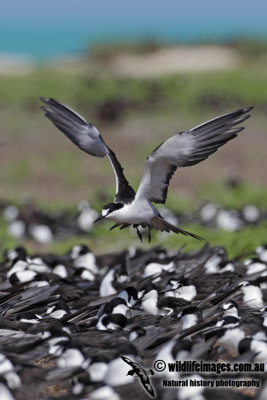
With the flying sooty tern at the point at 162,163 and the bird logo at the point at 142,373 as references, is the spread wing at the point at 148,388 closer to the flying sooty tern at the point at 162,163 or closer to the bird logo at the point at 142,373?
the bird logo at the point at 142,373

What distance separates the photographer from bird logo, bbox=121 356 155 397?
4578 mm

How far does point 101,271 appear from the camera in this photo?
890 centimetres

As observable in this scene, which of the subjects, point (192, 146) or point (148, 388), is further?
point (192, 146)

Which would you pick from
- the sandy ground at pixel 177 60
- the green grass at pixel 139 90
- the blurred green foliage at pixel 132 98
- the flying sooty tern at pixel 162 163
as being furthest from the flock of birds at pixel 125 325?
the sandy ground at pixel 177 60

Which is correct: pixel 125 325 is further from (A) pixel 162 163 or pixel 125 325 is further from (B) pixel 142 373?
(A) pixel 162 163

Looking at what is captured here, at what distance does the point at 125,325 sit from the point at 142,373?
3.62 ft

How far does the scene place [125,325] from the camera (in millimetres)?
5793

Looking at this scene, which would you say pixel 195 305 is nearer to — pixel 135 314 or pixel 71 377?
pixel 135 314

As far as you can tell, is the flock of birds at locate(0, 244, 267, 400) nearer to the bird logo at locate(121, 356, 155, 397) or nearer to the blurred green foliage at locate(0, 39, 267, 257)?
the bird logo at locate(121, 356, 155, 397)

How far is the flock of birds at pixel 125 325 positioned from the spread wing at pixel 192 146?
959 mm

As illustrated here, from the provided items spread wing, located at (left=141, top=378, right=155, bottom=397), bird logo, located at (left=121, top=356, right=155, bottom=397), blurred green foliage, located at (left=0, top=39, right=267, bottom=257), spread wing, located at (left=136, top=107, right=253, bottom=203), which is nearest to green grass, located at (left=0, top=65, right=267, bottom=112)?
blurred green foliage, located at (left=0, top=39, right=267, bottom=257)

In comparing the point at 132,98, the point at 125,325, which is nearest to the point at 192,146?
the point at 125,325

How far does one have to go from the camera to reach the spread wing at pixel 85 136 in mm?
6516

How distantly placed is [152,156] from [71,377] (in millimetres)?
1991
